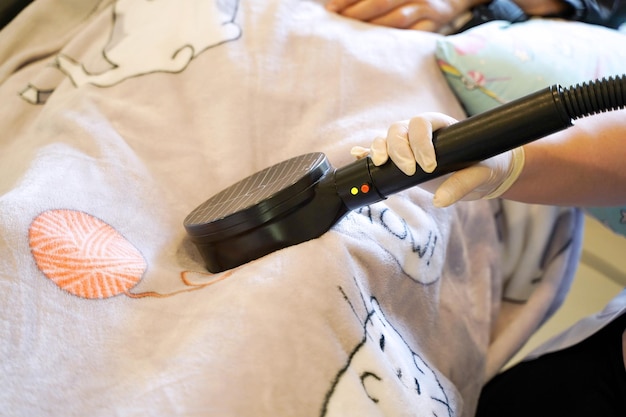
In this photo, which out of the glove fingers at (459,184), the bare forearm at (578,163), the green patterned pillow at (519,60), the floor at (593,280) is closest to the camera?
the glove fingers at (459,184)

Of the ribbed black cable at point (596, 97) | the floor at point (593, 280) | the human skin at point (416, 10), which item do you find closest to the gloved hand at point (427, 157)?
the ribbed black cable at point (596, 97)

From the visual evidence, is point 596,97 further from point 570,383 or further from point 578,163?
point 570,383

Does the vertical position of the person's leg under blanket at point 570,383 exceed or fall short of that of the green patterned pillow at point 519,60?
it falls short

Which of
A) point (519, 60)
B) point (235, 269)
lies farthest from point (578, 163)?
point (235, 269)

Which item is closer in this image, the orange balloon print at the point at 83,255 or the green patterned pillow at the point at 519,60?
the orange balloon print at the point at 83,255

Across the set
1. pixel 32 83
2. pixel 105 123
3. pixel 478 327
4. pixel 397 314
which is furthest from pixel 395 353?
pixel 32 83

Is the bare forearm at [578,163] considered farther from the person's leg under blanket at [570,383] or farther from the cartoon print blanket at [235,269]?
the person's leg under blanket at [570,383]

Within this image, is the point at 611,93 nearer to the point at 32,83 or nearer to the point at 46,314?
the point at 46,314

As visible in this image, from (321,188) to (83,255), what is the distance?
218mm

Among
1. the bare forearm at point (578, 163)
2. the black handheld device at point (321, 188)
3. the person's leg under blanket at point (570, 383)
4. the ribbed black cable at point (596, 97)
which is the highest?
the ribbed black cable at point (596, 97)

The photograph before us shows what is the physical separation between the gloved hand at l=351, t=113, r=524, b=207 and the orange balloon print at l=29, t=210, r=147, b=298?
9.4 inches

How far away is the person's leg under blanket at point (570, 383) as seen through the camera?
73cm

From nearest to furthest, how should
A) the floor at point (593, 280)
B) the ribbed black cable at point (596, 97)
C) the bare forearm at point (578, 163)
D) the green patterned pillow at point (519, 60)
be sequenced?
the ribbed black cable at point (596, 97) < the bare forearm at point (578, 163) < the green patterned pillow at point (519, 60) < the floor at point (593, 280)

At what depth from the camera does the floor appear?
1120mm
